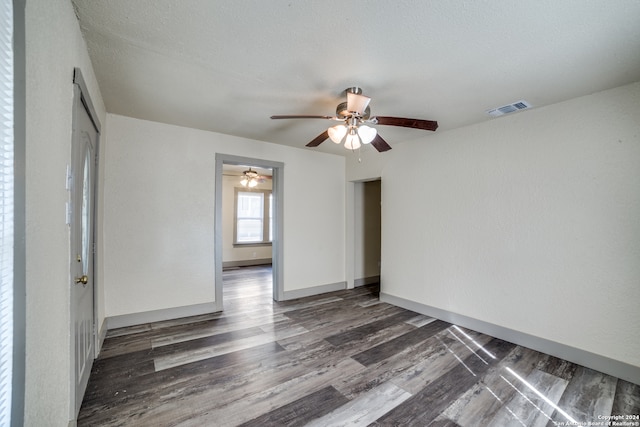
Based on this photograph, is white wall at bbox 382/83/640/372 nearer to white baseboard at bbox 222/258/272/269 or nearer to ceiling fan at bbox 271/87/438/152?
ceiling fan at bbox 271/87/438/152

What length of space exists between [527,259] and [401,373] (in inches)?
70.6

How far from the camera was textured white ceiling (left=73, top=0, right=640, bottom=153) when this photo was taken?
1519 millimetres

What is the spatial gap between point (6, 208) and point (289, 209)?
12.0 ft

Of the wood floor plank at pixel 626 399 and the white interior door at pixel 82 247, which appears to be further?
the wood floor plank at pixel 626 399

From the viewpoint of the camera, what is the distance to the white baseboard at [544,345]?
2.28 m

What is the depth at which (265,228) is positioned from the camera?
770 centimetres

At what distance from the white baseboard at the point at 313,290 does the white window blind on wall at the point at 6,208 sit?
12.2 ft

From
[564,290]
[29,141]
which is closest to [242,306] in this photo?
[29,141]

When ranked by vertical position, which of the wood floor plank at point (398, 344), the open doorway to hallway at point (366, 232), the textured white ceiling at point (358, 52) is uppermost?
the textured white ceiling at point (358, 52)

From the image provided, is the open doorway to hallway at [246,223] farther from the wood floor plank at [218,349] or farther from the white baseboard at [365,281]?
the wood floor plank at [218,349]

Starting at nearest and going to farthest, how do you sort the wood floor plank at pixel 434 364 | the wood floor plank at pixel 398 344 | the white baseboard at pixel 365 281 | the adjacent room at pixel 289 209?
1. the adjacent room at pixel 289 209
2. the wood floor plank at pixel 434 364
3. the wood floor plank at pixel 398 344
4. the white baseboard at pixel 365 281

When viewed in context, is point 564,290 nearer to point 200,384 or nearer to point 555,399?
point 555,399

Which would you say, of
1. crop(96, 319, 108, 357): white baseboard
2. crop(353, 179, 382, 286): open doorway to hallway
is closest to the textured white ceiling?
crop(96, 319, 108, 357): white baseboard

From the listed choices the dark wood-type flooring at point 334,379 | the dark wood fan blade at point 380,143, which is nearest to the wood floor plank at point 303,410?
the dark wood-type flooring at point 334,379
